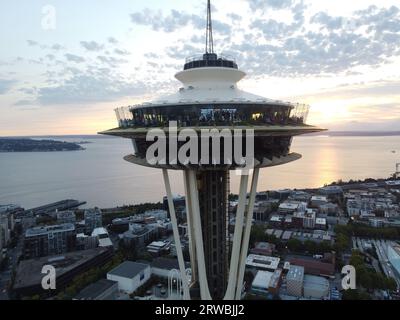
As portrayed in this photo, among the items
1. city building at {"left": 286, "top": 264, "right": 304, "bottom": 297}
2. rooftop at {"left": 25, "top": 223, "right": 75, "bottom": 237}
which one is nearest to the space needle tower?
city building at {"left": 286, "top": 264, "right": 304, "bottom": 297}

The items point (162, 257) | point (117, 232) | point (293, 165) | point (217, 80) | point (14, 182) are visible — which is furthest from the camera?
point (293, 165)

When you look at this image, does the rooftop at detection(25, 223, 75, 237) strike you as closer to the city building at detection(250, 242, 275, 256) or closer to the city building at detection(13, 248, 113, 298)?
the city building at detection(13, 248, 113, 298)

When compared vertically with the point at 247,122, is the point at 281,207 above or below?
below

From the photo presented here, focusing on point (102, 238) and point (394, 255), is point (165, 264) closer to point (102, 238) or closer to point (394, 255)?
point (102, 238)

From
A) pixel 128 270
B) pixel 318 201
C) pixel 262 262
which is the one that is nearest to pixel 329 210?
pixel 318 201

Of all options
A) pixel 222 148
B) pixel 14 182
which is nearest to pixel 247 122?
pixel 222 148

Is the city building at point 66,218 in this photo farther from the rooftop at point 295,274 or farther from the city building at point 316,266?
the rooftop at point 295,274

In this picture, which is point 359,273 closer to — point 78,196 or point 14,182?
point 78,196
